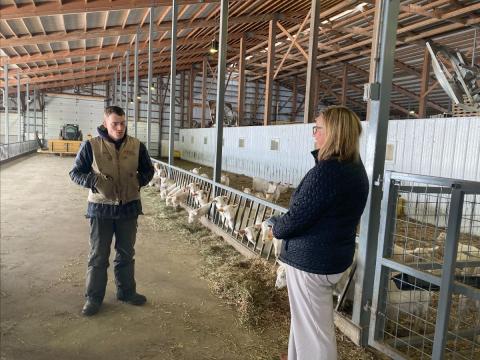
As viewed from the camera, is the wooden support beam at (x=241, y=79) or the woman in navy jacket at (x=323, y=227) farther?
the wooden support beam at (x=241, y=79)

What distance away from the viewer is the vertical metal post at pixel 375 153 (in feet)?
8.82

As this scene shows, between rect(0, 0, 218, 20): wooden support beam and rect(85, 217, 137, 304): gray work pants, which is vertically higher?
rect(0, 0, 218, 20): wooden support beam

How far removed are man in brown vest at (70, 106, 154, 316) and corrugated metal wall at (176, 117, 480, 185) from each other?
5.74 meters

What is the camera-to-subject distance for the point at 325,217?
6.32 ft

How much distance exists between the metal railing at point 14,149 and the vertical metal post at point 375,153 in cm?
1617

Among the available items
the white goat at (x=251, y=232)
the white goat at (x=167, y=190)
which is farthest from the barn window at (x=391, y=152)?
the white goat at (x=167, y=190)

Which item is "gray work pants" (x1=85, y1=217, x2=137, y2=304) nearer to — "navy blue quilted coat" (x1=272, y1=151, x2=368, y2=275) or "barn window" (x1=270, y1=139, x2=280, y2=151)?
"navy blue quilted coat" (x1=272, y1=151, x2=368, y2=275)

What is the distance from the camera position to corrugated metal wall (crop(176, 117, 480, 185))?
656 centimetres

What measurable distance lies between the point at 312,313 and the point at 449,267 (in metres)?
0.85

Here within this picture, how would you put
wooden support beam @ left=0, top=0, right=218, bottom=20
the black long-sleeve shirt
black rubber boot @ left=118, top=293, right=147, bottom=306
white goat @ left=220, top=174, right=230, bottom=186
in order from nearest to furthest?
the black long-sleeve shirt
black rubber boot @ left=118, top=293, right=147, bottom=306
wooden support beam @ left=0, top=0, right=218, bottom=20
white goat @ left=220, top=174, right=230, bottom=186

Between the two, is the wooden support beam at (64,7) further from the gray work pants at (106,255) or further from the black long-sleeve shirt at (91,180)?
the gray work pants at (106,255)

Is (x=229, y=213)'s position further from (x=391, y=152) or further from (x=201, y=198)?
(x=391, y=152)

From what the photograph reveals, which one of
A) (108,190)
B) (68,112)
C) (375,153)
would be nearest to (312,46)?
(375,153)

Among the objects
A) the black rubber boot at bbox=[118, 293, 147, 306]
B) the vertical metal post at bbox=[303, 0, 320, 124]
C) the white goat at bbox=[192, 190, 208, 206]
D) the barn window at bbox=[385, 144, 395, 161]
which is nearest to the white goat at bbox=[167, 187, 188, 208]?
the white goat at bbox=[192, 190, 208, 206]
